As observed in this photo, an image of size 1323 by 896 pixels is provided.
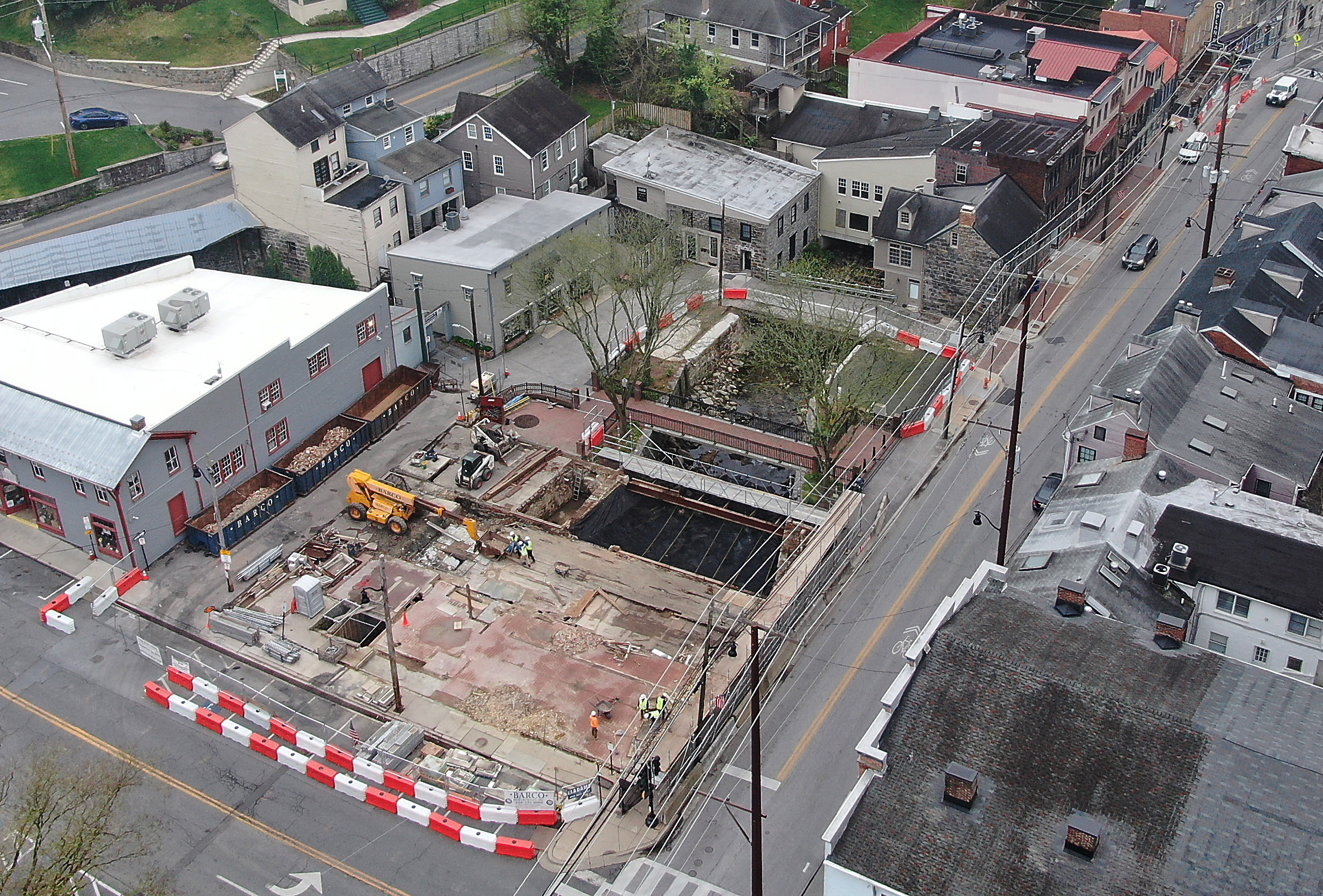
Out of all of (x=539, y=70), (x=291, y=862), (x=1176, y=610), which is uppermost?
(x=539, y=70)

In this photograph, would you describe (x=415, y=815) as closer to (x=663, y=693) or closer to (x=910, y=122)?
(x=663, y=693)

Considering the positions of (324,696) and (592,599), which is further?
(592,599)

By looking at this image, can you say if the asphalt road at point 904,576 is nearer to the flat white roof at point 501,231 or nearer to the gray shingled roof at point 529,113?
the flat white roof at point 501,231

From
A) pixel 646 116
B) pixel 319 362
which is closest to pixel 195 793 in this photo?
pixel 319 362

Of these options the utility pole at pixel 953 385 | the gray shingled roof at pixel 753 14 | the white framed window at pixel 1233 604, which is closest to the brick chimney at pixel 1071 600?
the white framed window at pixel 1233 604

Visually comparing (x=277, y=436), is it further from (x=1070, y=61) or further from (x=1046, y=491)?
(x=1070, y=61)

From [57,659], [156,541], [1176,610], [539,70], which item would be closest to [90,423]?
[156,541]
